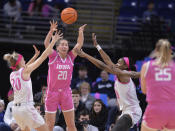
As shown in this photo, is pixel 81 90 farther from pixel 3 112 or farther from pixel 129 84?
pixel 129 84

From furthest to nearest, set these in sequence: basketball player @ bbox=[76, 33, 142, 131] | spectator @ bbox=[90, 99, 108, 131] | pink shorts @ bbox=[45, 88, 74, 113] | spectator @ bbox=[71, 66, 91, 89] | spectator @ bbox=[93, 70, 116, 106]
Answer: spectator @ bbox=[71, 66, 91, 89]
spectator @ bbox=[93, 70, 116, 106]
spectator @ bbox=[90, 99, 108, 131]
pink shorts @ bbox=[45, 88, 74, 113]
basketball player @ bbox=[76, 33, 142, 131]

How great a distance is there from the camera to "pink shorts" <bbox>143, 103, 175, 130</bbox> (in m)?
5.94

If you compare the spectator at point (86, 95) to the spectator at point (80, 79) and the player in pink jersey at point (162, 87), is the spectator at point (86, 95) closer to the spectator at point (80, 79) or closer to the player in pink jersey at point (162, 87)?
the spectator at point (80, 79)

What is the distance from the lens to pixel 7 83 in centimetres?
1380

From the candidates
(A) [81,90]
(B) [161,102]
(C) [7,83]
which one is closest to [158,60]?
(B) [161,102]

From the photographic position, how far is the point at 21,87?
7.30 m

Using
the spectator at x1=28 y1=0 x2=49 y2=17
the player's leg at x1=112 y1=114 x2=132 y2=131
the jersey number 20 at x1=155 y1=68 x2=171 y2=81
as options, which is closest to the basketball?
the player's leg at x1=112 y1=114 x2=132 y2=131

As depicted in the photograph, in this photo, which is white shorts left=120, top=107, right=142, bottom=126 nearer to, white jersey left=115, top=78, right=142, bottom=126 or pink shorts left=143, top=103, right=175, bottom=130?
white jersey left=115, top=78, right=142, bottom=126

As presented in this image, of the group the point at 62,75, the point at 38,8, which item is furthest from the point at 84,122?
the point at 38,8

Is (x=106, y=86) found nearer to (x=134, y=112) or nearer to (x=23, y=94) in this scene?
(x=134, y=112)

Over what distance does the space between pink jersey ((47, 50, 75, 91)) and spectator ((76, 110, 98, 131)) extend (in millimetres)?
1782

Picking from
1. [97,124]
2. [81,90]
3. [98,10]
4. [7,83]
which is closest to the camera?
[97,124]

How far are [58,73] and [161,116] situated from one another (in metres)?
3.00

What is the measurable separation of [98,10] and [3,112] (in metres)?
5.92
